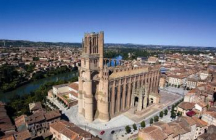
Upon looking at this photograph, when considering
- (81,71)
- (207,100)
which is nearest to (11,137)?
(81,71)

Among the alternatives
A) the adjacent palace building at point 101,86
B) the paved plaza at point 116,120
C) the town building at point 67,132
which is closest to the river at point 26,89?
the paved plaza at point 116,120

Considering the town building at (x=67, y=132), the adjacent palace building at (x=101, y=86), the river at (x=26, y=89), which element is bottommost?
the river at (x=26, y=89)

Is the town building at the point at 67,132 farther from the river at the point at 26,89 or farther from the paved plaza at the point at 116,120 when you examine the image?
the river at the point at 26,89

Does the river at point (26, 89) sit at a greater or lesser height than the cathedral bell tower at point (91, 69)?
lesser

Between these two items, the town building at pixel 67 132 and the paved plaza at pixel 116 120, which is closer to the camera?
the town building at pixel 67 132

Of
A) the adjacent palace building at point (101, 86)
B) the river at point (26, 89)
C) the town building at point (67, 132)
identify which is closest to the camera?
the town building at point (67, 132)

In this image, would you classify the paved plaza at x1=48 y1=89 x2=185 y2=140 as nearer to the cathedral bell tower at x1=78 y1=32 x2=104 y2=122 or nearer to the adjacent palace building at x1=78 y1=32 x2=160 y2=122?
the adjacent palace building at x1=78 y1=32 x2=160 y2=122

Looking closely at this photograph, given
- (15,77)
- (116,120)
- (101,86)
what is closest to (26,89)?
(15,77)

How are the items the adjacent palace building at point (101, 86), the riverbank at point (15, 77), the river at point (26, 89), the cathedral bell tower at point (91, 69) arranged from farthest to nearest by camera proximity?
the riverbank at point (15, 77) < the river at point (26, 89) < the adjacent palace building at point (101, 86) < the cathedral bell tower at point (91, 69)

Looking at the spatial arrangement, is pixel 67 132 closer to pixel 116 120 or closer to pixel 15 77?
pixel 116 120

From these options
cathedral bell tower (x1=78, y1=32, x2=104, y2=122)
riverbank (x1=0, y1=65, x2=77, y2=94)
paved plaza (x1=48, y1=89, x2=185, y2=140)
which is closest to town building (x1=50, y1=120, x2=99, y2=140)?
paved plaza (x1=48, y1=89, x2=185, y2=140)
